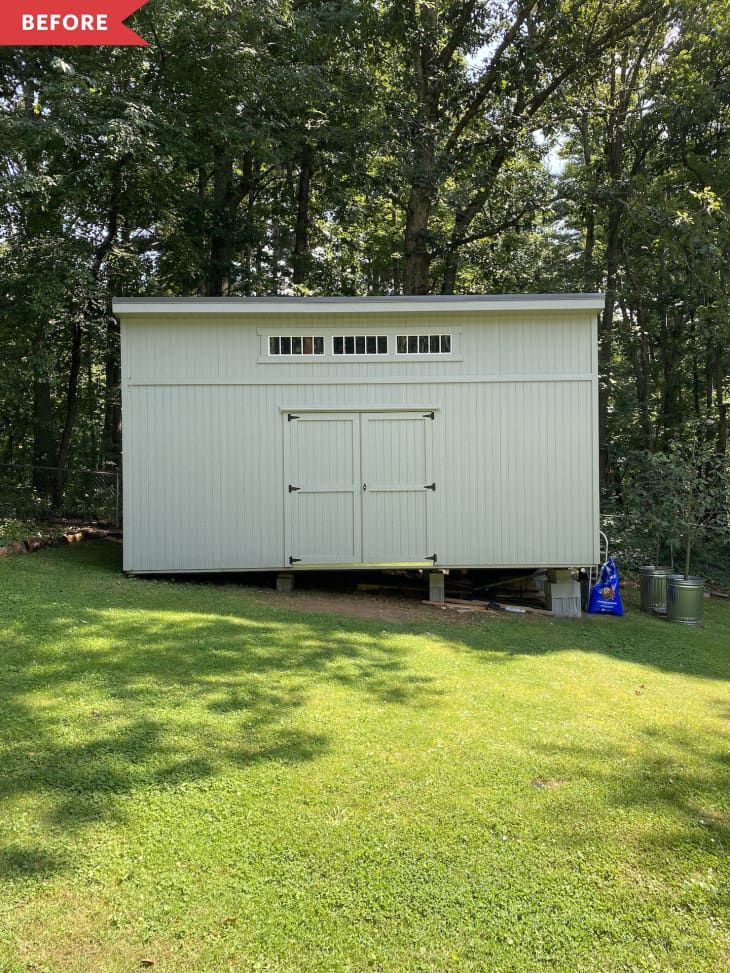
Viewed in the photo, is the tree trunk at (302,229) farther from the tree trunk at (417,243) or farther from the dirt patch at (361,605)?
the dirt patch at (361,605)

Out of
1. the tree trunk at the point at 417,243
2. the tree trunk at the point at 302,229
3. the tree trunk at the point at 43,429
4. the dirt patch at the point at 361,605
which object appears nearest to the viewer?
the dirt patch at the point at 361,605

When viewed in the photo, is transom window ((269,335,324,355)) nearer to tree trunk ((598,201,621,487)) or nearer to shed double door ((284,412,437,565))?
shed double door ((284,412,437,565))

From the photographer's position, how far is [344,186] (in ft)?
43.4

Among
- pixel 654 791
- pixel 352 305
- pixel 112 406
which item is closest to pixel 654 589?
Result: pixel 352 305

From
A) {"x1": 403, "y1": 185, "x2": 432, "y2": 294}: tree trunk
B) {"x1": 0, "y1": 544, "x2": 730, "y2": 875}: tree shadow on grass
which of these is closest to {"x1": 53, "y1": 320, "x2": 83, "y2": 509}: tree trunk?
{"x1": 0, "y1": 544, "x2": 730, "y2": 875}: tree shadow on grass

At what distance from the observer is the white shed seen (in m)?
7.70

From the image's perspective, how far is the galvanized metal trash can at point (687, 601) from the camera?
781 cm

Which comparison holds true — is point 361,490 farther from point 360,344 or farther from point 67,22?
point 67,22

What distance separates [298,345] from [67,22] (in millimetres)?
7126

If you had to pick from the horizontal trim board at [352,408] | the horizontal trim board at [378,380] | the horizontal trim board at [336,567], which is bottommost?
the horizontal trim board at [336,567]

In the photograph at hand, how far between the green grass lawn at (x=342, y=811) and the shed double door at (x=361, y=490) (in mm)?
2801

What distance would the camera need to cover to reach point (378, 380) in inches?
305

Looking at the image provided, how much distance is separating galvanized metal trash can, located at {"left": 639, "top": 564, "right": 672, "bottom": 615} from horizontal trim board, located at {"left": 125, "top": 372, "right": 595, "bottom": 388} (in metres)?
2.63

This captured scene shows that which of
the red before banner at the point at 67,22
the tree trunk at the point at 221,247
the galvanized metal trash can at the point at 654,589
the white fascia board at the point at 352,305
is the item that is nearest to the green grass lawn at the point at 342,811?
the galvanized metal trash can at the point at 654,589
